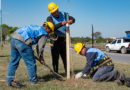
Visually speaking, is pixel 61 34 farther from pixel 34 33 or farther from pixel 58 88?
pixel 58 88

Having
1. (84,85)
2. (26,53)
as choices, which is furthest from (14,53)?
(84,85)

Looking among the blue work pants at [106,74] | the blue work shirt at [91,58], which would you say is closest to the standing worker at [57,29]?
the blue work shirt at [91,58]

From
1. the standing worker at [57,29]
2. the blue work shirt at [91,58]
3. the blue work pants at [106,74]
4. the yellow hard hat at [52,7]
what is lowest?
the blue work pants at [106,74]

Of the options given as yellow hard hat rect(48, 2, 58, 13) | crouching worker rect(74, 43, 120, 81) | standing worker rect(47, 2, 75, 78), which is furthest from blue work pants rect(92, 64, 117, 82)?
yellow hard hat rect(48, 2, 58, 13)

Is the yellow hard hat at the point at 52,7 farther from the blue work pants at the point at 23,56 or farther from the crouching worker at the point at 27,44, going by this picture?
the blue work pants at the point at 23,56

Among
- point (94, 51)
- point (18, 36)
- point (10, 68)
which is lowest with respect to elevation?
point (10, 68)

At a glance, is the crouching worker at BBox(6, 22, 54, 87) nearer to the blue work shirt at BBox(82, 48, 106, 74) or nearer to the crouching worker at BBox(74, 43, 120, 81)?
the crouching worker at BBox(74, 43, 120, 81)

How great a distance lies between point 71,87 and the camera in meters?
3.50

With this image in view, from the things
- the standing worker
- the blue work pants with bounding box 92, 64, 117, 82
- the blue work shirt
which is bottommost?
the blue work pants with bounding box 92, 64, 117, 82

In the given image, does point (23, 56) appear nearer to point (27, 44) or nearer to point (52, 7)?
point (27, 44)

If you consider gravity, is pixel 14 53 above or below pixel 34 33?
below

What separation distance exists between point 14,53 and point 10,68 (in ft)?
1.33

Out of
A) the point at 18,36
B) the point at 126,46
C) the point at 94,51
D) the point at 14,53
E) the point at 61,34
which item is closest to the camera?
the point at 18,36

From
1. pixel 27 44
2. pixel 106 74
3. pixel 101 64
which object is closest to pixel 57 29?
pixel 27 44
